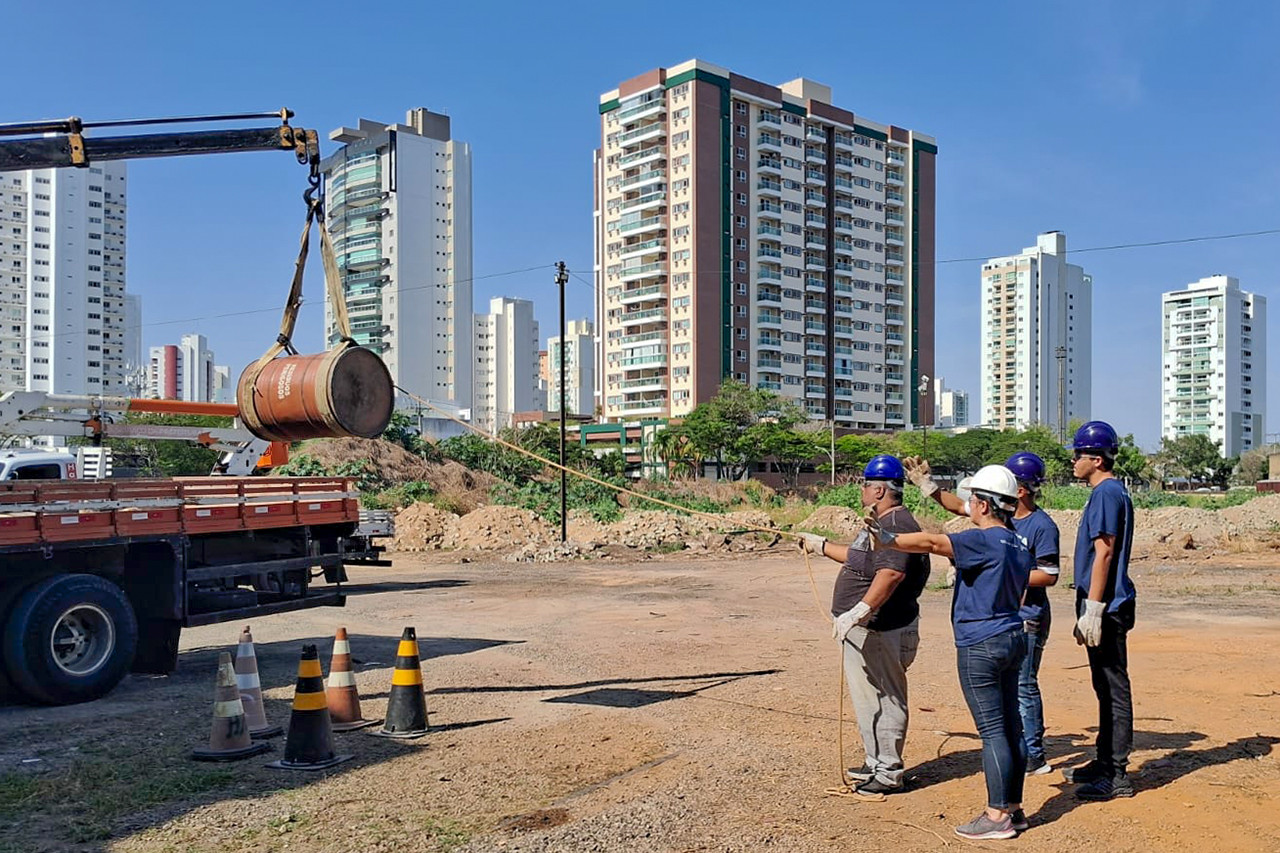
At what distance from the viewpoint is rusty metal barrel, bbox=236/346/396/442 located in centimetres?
888

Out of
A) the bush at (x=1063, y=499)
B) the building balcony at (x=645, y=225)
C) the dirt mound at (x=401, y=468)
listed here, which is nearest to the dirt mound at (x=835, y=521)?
the dirt mound at (x=401, y=468)

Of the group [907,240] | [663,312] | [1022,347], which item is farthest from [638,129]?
[1022,347]

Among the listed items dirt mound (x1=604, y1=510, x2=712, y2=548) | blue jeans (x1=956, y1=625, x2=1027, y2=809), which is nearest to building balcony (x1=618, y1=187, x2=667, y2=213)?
dirt mound (x1=604, y1=510, x2=712, y2=548)

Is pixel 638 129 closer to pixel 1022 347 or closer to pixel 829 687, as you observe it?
pixel 829 687

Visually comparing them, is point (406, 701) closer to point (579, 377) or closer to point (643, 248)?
point (643, 248)

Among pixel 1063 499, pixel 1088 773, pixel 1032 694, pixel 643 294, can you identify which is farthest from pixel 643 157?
pixel 1088 773

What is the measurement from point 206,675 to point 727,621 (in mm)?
7726

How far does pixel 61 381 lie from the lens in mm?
123188

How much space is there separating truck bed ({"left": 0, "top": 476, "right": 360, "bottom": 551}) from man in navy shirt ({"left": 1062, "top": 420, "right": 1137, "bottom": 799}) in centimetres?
823

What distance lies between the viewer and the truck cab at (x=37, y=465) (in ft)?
44.8

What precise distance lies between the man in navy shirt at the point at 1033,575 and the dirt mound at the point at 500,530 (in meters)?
26.3

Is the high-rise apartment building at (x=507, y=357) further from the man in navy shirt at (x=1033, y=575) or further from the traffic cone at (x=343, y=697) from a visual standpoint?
the man in navy shirt at (x=1033, y=575)

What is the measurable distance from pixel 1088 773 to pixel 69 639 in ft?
28.1

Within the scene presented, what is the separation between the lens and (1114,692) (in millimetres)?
6484
